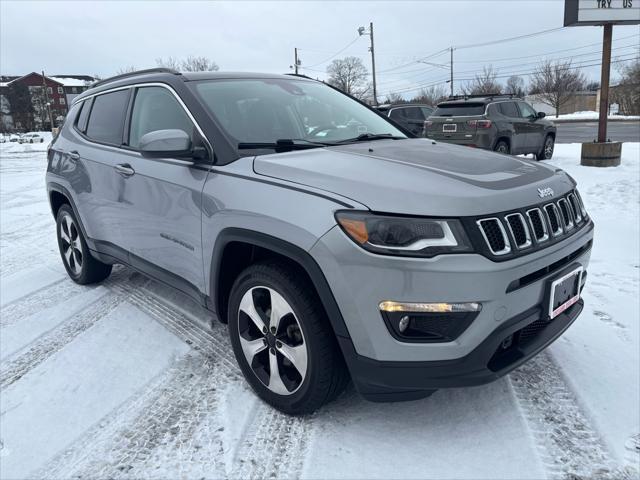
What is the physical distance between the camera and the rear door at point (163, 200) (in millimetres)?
2941

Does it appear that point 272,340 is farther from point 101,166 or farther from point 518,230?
point 101,166

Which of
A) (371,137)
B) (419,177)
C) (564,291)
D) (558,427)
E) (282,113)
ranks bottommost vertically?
(558,427)

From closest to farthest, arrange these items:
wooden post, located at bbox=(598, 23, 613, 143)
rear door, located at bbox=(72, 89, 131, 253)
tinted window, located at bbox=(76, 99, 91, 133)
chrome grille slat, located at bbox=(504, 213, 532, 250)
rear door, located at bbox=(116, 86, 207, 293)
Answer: chrome grille slat, located at bbox=(504, 213, 532, 250) → rear door, located at bbox=(116, 86, 207, 293) → rear door, located at bbox=(72, 89, 131, 253) → tinted window, located at bbox=(76, 99, 91, 133) → wooden post, located at bbox=(598, 23, 613, 143)

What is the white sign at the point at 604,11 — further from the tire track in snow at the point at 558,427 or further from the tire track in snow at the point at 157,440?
the tire track in snow at the point at 157,440

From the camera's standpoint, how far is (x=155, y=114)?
344 centimetres

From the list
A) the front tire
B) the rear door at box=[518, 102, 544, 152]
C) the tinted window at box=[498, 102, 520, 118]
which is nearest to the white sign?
the tinted window at box=[498, 102, 520, 118]

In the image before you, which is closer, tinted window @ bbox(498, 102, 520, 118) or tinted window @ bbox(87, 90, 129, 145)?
tinted window @ bbox(87, 90, 129, 145)

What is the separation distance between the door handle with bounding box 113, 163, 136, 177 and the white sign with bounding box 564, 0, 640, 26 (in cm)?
1067

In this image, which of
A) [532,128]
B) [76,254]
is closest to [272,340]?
[76,254]

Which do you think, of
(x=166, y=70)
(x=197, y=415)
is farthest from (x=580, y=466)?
(x=166, y=70)

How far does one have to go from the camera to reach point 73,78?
341ft

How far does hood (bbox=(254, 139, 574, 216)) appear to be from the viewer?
2090mm

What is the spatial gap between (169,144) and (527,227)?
6.15 ft

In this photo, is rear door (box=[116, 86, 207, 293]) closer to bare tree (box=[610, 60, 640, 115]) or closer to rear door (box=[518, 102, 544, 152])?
rear door (box=[518, 102, 544, 152])
